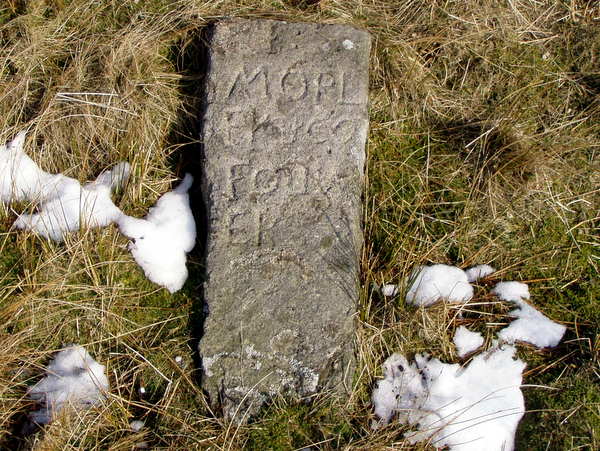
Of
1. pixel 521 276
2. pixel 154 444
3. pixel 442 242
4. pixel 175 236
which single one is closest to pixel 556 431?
pixel 521 276

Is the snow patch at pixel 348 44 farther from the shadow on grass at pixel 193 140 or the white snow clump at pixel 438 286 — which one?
the white snow clump at pixel 438 286

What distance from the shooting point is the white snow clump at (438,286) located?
2.73 metres

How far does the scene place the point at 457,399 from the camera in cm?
257

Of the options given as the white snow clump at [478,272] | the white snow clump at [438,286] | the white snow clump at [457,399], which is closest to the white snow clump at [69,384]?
the white snow clump at [457,399]

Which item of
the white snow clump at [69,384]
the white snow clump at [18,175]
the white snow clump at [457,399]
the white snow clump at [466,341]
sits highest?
the white snow clump at [18,175]

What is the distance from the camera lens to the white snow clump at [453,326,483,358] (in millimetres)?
2695

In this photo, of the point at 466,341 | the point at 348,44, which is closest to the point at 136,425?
the point at 466,341

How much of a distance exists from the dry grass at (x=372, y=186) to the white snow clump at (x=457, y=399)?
66mm

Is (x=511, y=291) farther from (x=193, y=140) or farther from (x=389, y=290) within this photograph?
(x=193, y=140)

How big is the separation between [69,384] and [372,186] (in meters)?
1.53

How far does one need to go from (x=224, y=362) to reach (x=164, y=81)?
139 cm

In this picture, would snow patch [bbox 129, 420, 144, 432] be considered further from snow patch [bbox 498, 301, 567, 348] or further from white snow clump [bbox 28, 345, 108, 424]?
snow patch [bbox 498, 301, 567, 348]

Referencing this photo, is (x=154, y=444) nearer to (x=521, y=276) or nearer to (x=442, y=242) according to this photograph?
(x=442, y=242)

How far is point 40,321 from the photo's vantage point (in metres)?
2.62
